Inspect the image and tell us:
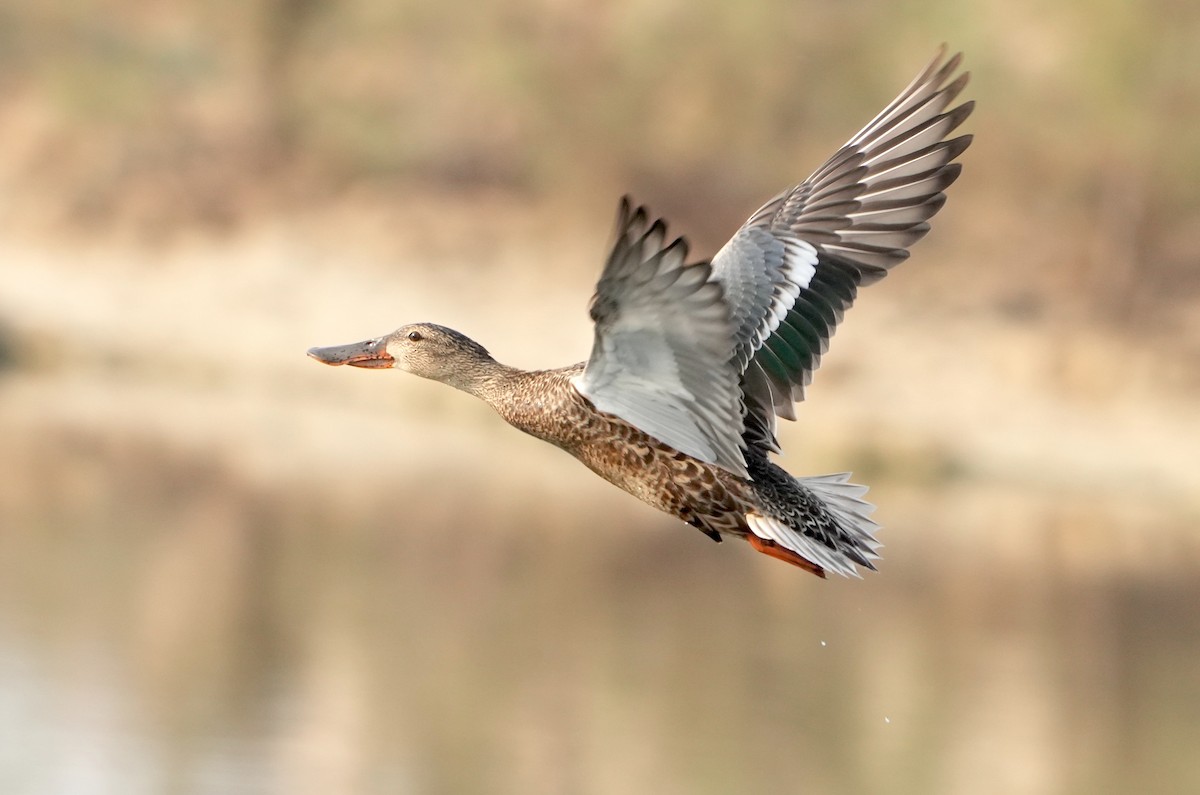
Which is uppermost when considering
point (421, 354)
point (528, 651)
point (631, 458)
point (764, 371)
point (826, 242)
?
point (528, 651)

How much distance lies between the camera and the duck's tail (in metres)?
5.19

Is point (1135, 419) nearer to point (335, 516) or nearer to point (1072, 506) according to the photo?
point (1072, 506)

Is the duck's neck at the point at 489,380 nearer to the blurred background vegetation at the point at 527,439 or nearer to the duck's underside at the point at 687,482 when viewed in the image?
the duck's underside at the point at 687,482

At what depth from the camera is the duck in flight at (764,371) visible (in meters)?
4.82

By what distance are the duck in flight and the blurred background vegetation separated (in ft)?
16.0

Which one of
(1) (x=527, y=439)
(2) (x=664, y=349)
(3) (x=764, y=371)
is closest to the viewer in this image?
(2) (x=664, y=349)

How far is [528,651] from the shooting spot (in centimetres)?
1180

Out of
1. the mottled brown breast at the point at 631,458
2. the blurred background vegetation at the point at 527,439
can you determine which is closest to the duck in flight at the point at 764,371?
the mottled brown breast at the point at 631,458

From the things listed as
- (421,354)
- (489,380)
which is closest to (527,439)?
(421,354)

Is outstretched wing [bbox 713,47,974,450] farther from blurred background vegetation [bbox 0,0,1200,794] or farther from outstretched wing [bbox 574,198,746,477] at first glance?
blurred background vegetation [bbox 0,0,1200,794]

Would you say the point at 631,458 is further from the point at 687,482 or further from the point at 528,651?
the point at 528,651

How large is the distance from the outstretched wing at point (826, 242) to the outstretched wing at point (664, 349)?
533 millimetres

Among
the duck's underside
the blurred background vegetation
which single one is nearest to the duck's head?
the duck's underside

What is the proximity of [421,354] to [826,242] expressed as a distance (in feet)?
3.74
